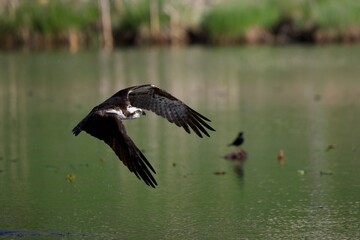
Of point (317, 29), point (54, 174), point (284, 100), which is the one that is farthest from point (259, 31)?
point (54, 174)

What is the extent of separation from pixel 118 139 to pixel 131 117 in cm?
82

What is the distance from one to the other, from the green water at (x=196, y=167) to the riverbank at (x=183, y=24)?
13.5 metres

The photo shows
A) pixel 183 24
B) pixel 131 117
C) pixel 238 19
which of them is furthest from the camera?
pixel 183 24

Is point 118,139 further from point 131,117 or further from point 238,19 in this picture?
point 238,19

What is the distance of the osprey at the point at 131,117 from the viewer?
23.8 feet

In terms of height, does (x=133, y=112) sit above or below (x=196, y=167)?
above

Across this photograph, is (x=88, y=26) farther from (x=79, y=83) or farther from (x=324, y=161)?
(x=324, y=161)

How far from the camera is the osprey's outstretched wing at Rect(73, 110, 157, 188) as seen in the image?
717 cm

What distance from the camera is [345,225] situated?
26.0ft

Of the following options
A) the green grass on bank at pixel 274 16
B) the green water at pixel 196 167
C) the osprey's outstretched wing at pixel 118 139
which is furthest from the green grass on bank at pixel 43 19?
the osprey's outstretched wing at pixel 118 139

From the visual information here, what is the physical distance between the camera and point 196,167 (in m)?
10.5

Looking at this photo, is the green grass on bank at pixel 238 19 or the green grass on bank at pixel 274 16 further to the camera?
the green grass on bank at pixel 238 19

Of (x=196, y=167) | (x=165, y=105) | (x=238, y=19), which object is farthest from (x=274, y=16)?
(x=165, y=105)

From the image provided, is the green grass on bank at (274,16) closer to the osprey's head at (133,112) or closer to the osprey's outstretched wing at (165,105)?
the osprey's outstretched wing at (165,105)
